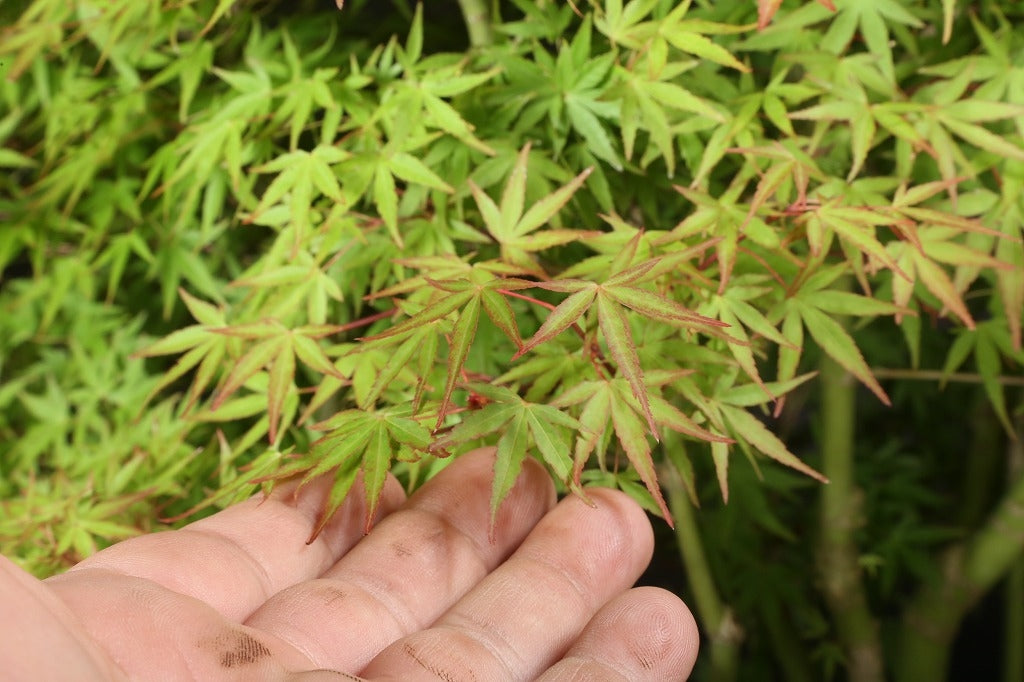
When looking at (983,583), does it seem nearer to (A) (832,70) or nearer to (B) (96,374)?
(A) (832,70)

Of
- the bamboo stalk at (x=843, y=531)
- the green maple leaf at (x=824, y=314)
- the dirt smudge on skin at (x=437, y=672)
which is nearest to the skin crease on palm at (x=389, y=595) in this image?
the dirt smudge on skin at (x=437, y=672)

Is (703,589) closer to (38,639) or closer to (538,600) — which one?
(538,600)

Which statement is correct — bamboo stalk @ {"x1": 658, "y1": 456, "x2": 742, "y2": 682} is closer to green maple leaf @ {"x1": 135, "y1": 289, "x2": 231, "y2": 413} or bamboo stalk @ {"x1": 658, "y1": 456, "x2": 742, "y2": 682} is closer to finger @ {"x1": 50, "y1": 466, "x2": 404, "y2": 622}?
finger @ {"x1": 50, "y1": 466, "x2": 404, "y2": 622}

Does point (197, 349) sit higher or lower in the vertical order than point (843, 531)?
higher

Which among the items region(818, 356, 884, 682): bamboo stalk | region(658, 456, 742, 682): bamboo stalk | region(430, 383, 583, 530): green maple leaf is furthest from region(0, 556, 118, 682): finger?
region(818, 356, 884, 682): bamboo stalk

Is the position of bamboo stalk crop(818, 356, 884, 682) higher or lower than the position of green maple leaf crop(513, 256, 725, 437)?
lower

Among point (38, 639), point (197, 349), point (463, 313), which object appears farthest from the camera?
point (197, 349)

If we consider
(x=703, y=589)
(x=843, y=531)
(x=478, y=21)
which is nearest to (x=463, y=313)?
(x=478, y=21)
